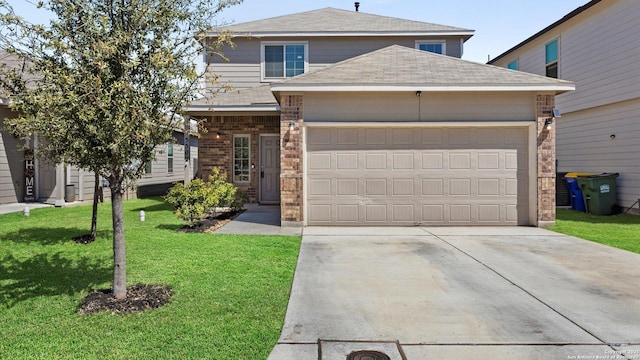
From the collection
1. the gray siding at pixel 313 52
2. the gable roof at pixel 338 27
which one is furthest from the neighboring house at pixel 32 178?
the gable roof at pixel 338 27

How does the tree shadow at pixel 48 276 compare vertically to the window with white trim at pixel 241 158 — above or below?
below

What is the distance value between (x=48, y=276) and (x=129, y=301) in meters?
1.75

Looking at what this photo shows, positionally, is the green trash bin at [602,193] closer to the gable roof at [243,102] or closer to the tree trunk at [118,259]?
the gable roof at [243,102]

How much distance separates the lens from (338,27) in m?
13.8

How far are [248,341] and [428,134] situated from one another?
6781 millimetres

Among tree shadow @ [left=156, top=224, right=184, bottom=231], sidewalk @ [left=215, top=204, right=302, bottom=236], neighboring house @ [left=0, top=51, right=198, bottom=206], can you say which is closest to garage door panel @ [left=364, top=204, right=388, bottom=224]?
sidewalk @ [left=215, top=204, right=302, bottom=236]

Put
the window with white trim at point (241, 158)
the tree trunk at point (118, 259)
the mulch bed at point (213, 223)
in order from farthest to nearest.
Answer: the window with white trim at point (241, 158) → the mulch bed at point (213, 223) → the tree trunk at point (118, 259)

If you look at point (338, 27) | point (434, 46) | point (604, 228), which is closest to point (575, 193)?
point (604, 228)

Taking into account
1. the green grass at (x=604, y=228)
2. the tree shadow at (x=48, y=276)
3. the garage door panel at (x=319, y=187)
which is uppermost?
the garage door panel at (x=319, y=187)

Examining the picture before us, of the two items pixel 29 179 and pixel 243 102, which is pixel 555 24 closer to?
pixel 243 102

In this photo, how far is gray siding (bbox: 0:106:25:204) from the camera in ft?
36.6

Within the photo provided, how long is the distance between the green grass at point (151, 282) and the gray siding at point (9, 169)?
4.62 m

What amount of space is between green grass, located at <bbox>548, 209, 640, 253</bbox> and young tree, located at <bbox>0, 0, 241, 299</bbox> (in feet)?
25.8

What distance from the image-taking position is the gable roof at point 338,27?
13.4 meters
